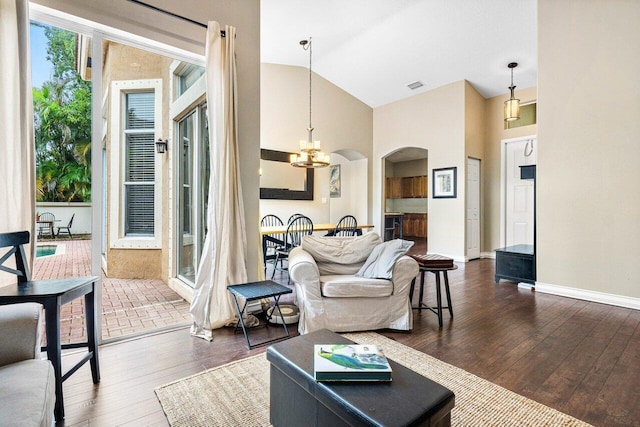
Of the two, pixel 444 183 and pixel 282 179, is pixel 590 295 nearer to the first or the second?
pixel 444 183

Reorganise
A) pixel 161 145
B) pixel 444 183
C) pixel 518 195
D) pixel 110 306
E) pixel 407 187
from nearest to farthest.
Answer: pixel 110 306 → pixel 161 145 → pixel 518 195 → pixel 444 183 → pixel 407 187

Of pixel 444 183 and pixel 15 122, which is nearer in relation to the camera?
pixel 15 122

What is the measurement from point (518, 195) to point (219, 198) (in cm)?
612

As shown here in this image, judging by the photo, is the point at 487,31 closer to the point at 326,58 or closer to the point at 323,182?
the point at 326,58

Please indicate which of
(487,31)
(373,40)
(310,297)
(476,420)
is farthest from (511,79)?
(476,420)

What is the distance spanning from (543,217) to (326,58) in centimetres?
484

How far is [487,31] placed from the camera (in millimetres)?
4969

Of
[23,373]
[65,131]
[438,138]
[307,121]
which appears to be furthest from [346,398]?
A: [438,138]

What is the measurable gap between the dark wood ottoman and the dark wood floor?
0.72m

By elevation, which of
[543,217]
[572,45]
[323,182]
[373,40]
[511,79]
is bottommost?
[543,217]

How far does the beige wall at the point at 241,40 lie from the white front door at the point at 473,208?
492 cm

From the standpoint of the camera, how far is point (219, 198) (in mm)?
2738

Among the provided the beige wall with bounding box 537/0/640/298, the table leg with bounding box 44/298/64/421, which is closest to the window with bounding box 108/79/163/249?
the table leg with bounding box 44/298/64/421

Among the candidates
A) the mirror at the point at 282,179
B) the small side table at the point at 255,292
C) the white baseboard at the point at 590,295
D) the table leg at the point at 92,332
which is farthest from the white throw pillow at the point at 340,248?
the mirror at the point at 282,179
